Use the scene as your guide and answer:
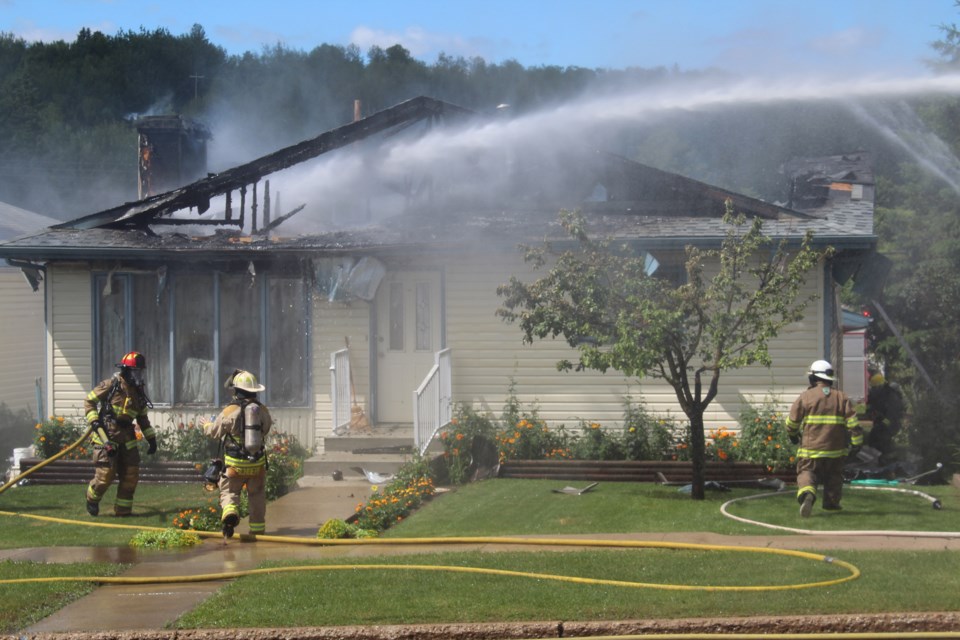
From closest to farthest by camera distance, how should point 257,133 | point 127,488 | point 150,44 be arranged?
point 127,488, point 257,133, point 150,44

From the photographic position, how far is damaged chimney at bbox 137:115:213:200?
19891 mm

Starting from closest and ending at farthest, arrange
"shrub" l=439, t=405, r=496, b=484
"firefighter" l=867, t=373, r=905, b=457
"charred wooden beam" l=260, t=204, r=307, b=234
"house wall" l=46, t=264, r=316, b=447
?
1. "shrub" l=439, t=405, r=496, b=484
2. "house wall" l=46, t=264, r=316, b=447
3. "charred wooden beam" l=260, t=204, r=307, b=234
4. "firefighter" l=867, t=373, r=905, b=457

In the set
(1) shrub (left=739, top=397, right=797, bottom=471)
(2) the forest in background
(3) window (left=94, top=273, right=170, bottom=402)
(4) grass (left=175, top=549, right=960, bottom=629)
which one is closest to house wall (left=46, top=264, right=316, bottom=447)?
(3) window (left=94, top=273, right=170, bottom=402)

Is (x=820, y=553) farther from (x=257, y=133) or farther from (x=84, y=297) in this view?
(x=257, y=133)

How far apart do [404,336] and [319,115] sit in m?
40.0

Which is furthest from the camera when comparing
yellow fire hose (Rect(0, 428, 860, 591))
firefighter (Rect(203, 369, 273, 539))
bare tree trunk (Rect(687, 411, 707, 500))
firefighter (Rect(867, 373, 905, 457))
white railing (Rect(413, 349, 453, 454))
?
firefighter (Rect(867, 373, 905, 457))

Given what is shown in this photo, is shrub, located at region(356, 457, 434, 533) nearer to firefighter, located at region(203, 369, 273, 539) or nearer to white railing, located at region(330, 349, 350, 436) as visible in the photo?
firefighter, located at region(203, 369, 273, 539)

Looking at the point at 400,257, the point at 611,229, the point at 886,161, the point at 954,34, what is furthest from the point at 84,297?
the point at 886,161

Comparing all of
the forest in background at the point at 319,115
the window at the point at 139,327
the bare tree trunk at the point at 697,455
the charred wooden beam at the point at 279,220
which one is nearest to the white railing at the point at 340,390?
the charred wooden beam at the point at 279,220

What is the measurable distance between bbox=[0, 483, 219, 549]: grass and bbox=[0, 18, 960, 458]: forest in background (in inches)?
751

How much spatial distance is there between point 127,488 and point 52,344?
16.3ft

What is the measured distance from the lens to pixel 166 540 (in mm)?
10008

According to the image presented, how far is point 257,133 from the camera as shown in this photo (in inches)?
2034

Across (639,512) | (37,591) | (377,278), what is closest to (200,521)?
(37,591)
